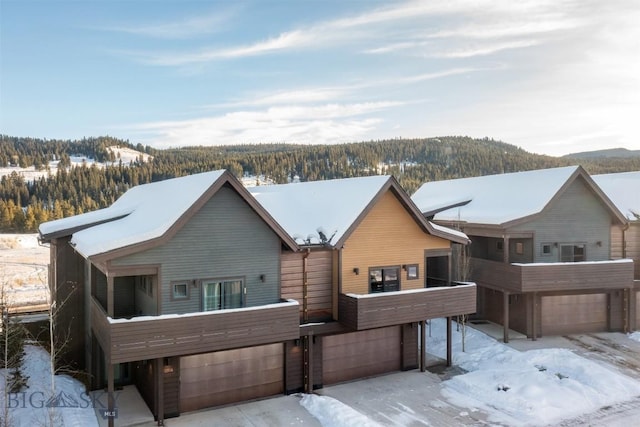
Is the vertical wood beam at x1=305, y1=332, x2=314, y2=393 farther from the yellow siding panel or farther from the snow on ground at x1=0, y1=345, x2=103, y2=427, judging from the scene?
the snow on ground at x1=0, y1=345, x2=103, y2=427

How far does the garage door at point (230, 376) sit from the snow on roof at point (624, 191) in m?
20.0

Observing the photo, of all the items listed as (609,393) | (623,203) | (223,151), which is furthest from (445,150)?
(609,393)

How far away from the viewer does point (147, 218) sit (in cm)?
1468

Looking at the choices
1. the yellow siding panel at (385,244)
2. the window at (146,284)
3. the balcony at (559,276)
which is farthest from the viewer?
the balcony at (559,276)

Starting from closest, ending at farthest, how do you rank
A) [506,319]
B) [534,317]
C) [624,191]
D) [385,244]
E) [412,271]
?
1. [385,244]
2. [412,271]
3. [506,319]
4. [534,317]
5. [624,191]

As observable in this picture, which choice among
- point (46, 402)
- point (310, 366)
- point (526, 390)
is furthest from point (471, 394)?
point (46, 402)

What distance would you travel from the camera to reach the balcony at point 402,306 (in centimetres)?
1534

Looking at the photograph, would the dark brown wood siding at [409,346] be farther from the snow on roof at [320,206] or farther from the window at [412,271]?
the snow on roof at [320,206]

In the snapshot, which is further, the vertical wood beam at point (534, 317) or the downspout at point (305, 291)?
the vertical wood beam at point (534, 317)

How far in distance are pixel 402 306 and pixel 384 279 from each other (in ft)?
4.85

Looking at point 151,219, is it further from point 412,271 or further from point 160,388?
point 412,271

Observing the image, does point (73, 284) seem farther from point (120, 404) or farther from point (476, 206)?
point (476, 206)

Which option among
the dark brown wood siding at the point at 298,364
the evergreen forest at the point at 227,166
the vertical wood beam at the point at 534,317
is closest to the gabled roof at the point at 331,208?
the dark brown wood siding at the point at 298,364

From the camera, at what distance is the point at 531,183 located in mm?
23641
